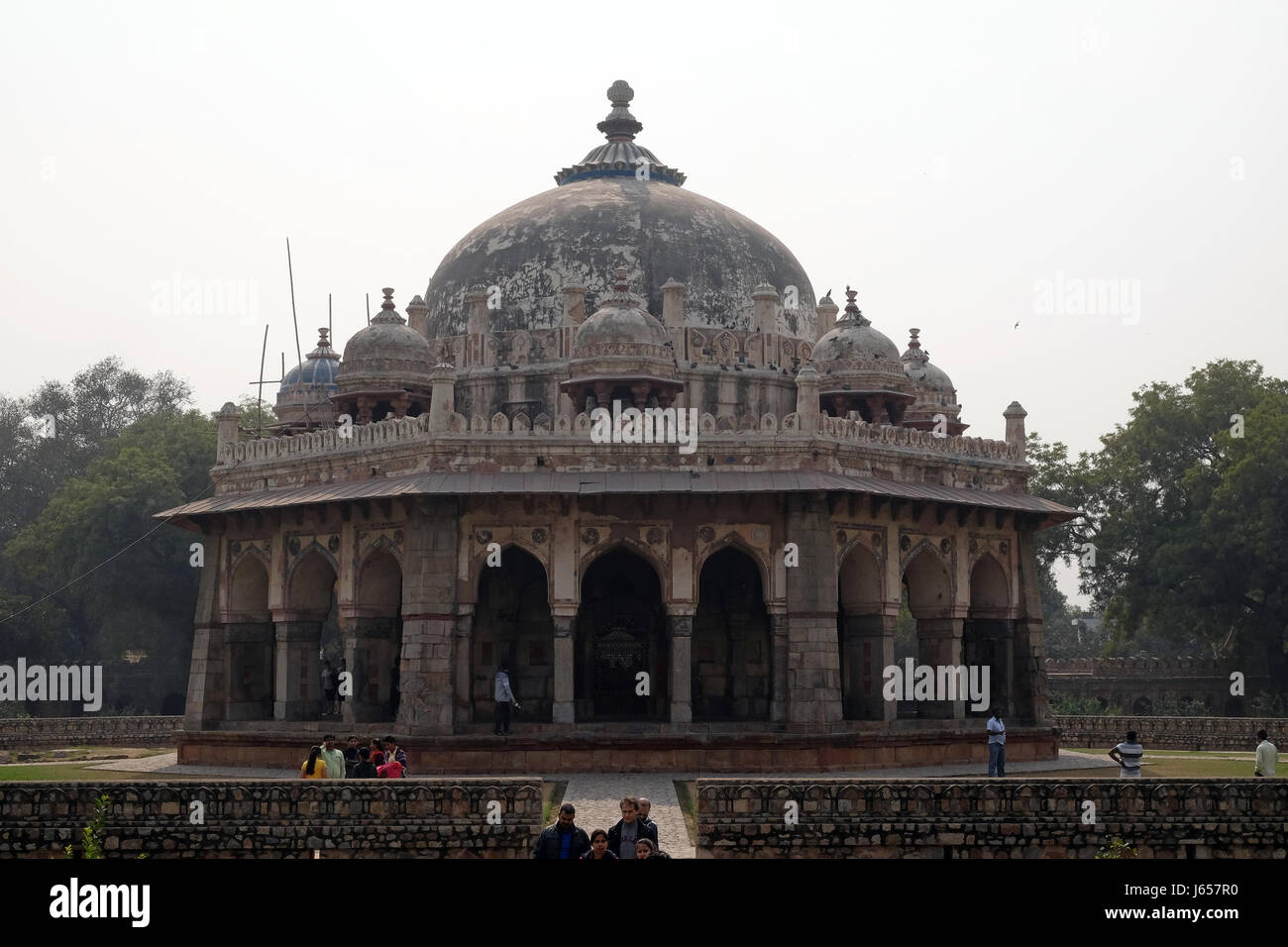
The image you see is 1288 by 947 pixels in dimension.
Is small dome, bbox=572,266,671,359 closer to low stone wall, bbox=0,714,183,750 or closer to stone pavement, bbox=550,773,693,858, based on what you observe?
stone pavement, bbox=550,773,693,858

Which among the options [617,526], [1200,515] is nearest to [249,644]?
[617,526]

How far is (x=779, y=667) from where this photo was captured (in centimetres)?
2873

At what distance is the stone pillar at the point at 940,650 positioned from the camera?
31.8m

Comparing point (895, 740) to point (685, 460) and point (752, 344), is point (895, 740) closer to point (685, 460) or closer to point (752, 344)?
point (685, 460)

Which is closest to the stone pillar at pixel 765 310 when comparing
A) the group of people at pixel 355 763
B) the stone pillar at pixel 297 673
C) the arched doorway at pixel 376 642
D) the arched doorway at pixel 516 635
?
the arched doorway at pixel 516 635

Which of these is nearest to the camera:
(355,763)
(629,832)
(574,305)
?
(629,832)

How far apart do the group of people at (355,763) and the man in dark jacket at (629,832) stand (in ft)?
25.9

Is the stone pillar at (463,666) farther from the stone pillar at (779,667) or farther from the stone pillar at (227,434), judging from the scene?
the stone pillar at (227,434)

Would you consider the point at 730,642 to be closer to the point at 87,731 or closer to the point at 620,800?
the point at 620,800

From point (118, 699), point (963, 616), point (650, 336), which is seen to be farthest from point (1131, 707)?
point (118, 699)

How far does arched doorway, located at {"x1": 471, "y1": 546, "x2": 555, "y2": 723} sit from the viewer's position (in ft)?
104

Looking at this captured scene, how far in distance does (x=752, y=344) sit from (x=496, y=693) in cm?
1003

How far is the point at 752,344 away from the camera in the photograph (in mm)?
34438

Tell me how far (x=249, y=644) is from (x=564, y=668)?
8.33m
